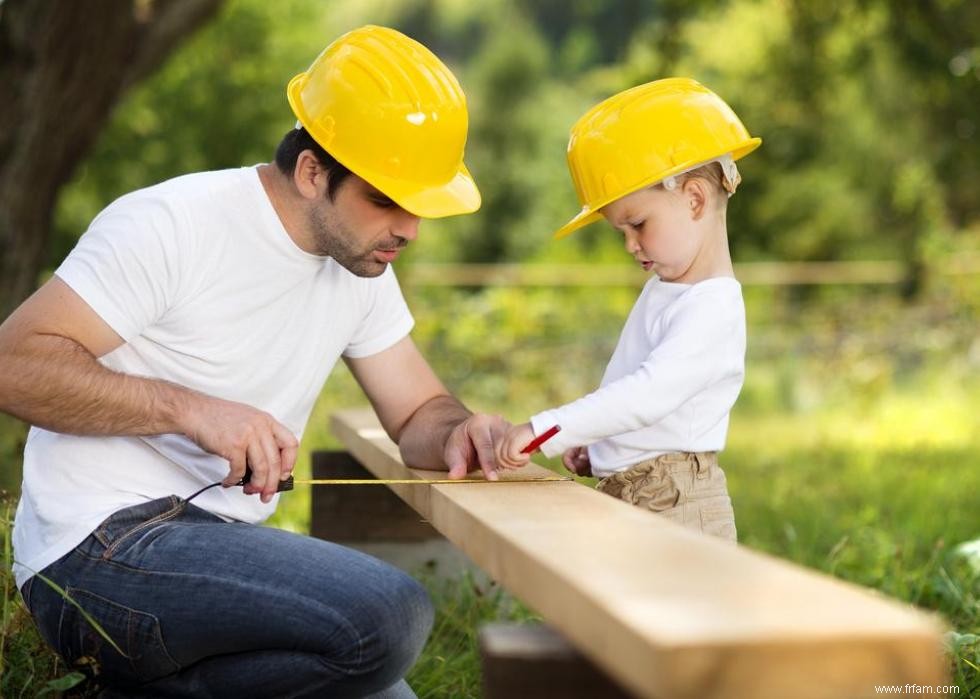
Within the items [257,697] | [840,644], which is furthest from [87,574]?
[840,644]

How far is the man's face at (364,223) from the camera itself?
3.14m

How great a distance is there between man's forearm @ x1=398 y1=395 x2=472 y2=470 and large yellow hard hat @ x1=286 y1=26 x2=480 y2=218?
59 cm

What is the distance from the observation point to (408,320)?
146 inches

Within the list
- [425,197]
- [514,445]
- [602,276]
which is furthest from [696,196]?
[602,276]

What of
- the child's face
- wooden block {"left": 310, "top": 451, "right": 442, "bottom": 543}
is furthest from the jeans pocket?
wooden block {"left": 310, "top": 451, "right": 442, "bottom": 543}

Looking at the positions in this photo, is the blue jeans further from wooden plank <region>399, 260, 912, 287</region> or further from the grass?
wooden plank <region>399, 260, 912, 287</region>

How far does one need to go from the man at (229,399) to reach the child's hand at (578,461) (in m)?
0.30

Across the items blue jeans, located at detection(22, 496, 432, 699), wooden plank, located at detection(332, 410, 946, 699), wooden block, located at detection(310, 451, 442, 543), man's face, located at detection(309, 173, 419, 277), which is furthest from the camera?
wooden block, located at detection(310, 451, 442, 543)

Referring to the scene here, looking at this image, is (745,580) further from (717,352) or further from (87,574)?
(87,574)

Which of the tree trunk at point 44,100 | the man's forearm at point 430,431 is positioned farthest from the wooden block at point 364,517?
the tree trunk at point 44,100

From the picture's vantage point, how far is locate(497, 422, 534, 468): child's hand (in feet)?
9.67

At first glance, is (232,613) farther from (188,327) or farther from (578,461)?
(578,461)

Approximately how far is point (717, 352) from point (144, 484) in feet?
4.28

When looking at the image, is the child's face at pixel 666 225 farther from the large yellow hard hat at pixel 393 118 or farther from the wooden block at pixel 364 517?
the wooden block at pixel 364 517
